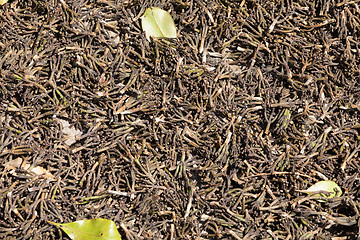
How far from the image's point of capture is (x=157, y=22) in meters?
1.57

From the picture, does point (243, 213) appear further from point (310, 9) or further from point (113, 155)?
point (310, 9)

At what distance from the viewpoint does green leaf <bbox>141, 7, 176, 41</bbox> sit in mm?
1570

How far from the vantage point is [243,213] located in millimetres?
1501

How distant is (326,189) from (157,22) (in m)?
1.04

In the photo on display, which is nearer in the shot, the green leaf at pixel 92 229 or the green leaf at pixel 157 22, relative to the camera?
the green leaf at pixel 92 229

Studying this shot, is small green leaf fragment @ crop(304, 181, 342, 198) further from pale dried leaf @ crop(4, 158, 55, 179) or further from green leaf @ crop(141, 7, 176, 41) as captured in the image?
pale dried leaf @ crop(4, 158, 55, 179)

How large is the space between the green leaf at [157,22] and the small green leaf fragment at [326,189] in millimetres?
914

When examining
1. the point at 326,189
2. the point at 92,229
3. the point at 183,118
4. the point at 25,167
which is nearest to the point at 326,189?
the point at 326,189

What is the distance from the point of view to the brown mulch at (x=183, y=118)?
1.49 m

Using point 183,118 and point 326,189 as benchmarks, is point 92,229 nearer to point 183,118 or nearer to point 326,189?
point 183,118

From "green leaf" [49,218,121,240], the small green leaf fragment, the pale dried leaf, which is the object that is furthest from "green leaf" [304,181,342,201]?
the pale dried leaf

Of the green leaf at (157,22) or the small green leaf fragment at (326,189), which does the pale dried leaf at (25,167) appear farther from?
the small green leaf fragment at (326,189)

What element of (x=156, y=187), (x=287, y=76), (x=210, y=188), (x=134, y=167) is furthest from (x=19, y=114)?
(x=287, y=76)

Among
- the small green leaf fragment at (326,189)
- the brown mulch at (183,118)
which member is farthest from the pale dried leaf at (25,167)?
the small green leaf fragment at (326,189)
